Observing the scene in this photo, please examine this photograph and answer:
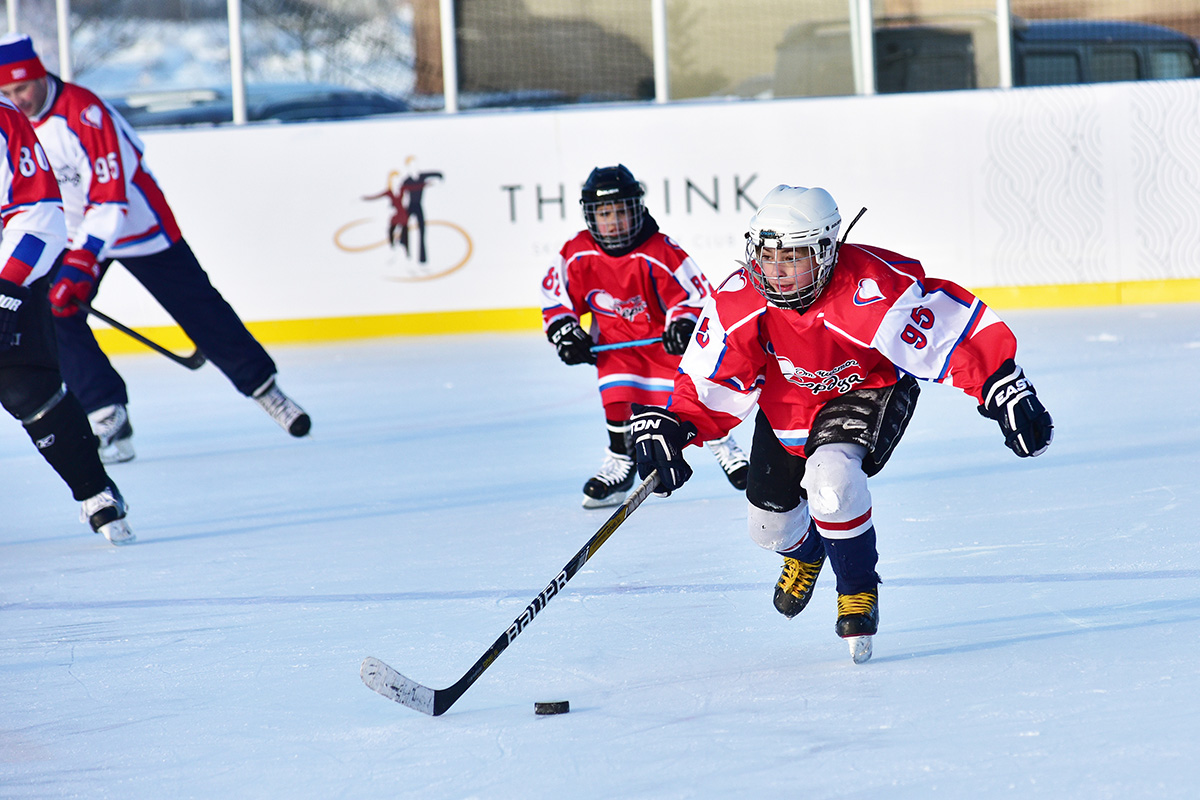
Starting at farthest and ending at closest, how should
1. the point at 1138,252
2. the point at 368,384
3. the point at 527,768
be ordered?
the point at 1138,252 → the point at 368,384 → the point at 527,768

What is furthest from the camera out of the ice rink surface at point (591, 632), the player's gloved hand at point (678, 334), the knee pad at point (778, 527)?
the player's gloved hand at point (678, 334)

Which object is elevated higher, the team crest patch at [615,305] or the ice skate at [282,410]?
the team crest patch at [615,305]

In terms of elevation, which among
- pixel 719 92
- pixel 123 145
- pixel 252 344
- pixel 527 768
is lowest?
pixel 527 768

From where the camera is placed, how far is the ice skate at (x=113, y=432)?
406cm

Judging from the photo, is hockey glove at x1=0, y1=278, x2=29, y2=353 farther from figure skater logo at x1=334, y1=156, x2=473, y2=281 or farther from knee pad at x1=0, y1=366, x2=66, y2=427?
figure skater logo at x1=334, y1=156, x2=473, y2=281

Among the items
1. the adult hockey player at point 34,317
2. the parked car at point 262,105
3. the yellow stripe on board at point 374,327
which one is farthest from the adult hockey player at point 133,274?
the parked car at point 262,105

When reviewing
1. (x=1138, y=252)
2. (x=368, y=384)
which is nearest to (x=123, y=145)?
(x=368, y=384)

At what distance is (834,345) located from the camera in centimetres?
202

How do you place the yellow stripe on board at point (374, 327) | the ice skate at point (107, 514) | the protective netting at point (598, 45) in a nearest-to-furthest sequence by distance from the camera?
the ice skate at point (107, 514), the yellow stripe on board at point (374, 327), the protective netting at point (598, 45)

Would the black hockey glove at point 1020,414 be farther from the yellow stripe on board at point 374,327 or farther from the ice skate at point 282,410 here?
the yellow stripe on board at point 374,327

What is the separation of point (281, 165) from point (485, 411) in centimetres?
313

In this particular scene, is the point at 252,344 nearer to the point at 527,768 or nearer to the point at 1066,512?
the point at 1066,512

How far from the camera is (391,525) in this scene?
3.13 meters

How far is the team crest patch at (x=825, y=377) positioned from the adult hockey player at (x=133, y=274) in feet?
7.34
